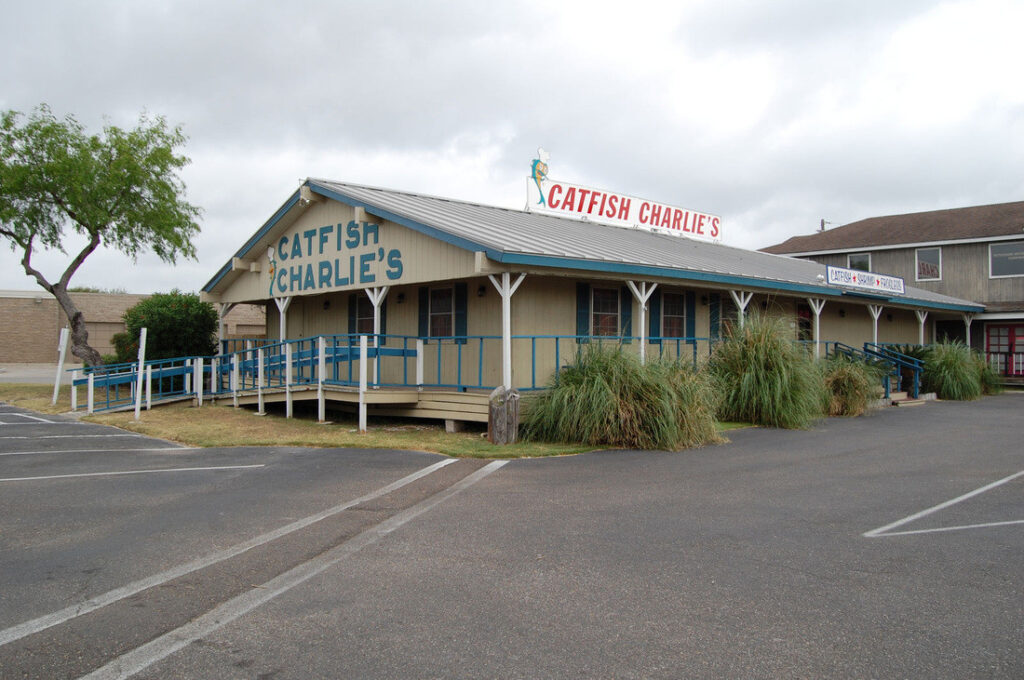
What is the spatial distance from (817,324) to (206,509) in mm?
16724

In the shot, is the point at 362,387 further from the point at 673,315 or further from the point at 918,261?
the point at 918,261

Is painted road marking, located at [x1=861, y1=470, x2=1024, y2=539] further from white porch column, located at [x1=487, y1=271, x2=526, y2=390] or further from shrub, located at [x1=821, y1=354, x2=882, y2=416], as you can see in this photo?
shrub, located at [x1=821, y1=354, x2=882, y2=416]

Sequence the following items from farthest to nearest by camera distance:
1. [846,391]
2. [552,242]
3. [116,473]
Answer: [846,391] → [552,242] → [116,473]

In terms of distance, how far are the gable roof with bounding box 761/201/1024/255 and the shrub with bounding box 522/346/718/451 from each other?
23232mm

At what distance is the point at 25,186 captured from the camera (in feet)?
72.9

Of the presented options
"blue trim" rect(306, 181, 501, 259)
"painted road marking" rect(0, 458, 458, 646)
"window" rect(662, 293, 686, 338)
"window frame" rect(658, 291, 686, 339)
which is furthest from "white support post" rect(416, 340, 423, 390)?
"painted road marking" rect(0, 458, 458, 646)

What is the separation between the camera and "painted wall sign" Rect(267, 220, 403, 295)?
15.8m

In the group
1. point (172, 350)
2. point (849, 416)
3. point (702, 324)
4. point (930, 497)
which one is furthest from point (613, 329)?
point (172, 350)

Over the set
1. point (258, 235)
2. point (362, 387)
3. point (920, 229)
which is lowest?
point (362, 387)

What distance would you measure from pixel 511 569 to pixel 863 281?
19.6 m

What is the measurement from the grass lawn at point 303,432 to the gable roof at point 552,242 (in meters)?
3.08

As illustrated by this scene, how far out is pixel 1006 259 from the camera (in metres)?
29.0

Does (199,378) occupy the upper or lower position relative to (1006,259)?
lower

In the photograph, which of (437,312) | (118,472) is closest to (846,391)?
(437,312)
